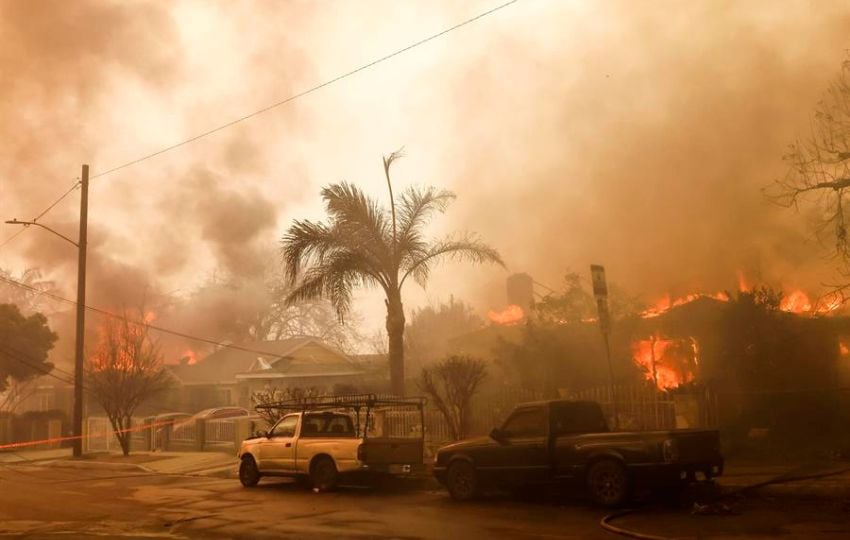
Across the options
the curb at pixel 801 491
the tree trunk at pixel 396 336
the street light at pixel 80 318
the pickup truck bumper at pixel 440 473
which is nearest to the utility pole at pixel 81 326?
the street light at pixel 80 318

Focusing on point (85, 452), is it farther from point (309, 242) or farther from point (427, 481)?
point (427, 481)

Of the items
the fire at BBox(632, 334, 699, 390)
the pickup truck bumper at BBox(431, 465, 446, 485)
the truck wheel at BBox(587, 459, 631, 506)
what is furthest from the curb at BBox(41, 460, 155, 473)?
the truck wheel at BBox(587, 459, 631, 506)

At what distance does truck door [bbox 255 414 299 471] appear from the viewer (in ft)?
50.6

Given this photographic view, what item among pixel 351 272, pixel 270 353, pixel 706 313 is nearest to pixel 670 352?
pixel 706 313

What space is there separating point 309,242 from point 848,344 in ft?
55.3

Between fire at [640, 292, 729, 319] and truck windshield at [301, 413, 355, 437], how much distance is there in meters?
11.5

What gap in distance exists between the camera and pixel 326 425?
15344mm

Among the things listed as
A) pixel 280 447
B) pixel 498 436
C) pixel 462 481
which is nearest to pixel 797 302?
pixel 498 436

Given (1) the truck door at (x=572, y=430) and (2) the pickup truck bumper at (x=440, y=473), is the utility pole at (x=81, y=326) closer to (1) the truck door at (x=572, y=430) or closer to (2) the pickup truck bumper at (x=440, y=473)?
(2) the pickup truck bumper at (x=440, y=473)

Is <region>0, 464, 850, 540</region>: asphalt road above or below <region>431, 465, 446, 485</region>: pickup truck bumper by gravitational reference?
below

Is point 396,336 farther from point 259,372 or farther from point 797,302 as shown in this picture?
point 259,372

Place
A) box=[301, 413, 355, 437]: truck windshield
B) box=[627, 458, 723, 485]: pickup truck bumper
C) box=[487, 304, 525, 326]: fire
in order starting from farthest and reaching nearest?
box=[487, 304, 525, 326]: fire, box=[301, 413, 355, 437]: truck windshield, box=[627, 458, 723, 485]: pickup truck bumper

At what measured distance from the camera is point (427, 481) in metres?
15.2

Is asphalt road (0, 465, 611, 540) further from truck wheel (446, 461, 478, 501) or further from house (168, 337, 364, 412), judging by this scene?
house (168, 337, 364, 412)
